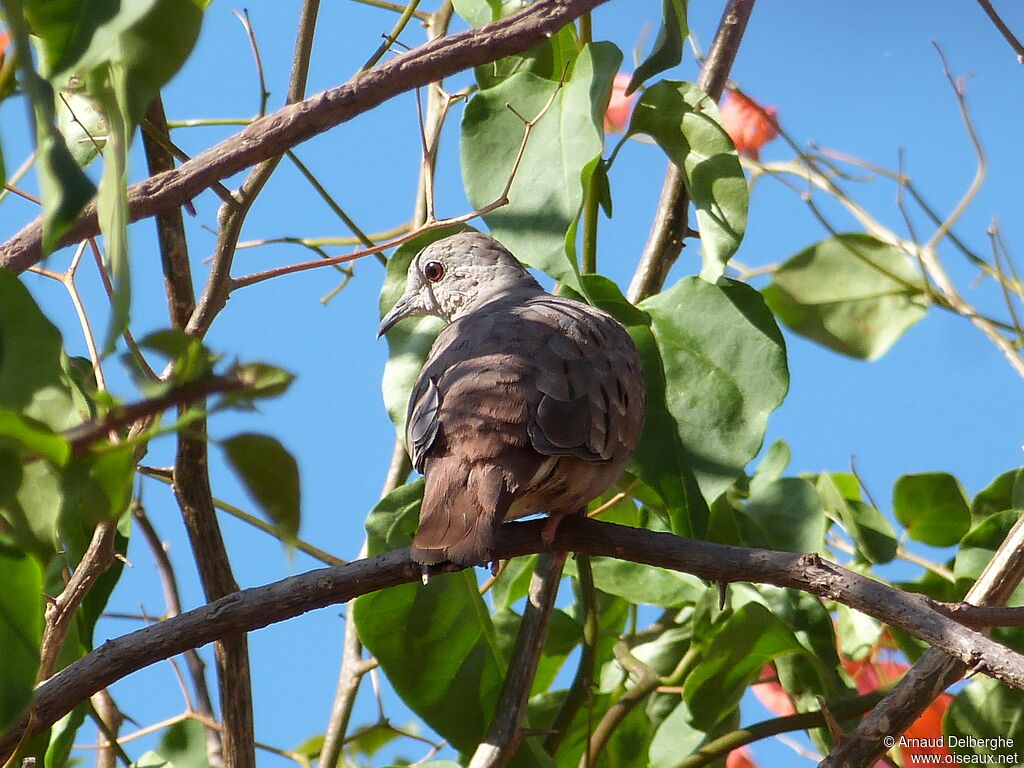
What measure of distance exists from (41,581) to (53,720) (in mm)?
971

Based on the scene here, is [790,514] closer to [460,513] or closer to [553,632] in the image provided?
[553,632]

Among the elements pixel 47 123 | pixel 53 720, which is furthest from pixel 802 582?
pixel 47 123

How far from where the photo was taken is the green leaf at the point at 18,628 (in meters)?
0.94

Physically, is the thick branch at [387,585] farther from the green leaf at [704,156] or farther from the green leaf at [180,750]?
the green leaf at [180,750]

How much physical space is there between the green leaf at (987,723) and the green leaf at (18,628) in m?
2.36

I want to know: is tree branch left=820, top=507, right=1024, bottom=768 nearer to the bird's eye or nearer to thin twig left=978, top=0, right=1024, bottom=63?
thin twig left=978, top=0, right=1024, bottom=63

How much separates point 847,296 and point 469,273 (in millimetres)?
1250

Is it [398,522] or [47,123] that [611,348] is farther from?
[47,123]

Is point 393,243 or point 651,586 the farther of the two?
point 651,586

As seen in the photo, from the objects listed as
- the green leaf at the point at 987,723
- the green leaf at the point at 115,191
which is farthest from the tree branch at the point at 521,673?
the green leaf at the point at 115,191

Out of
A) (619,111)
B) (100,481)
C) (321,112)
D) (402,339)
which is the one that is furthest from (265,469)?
(619,111)

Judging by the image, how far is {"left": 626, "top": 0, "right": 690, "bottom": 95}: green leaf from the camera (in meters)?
2.24

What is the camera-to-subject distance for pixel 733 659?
2551mm

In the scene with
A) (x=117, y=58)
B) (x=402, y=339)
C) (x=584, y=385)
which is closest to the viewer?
(x=117, y=58)
